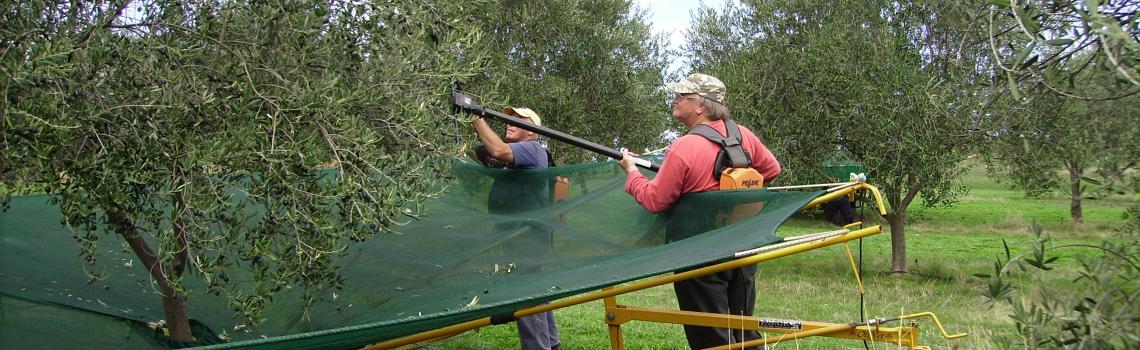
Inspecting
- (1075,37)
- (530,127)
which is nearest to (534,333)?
(530,127)

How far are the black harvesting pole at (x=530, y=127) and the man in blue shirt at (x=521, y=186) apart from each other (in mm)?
248

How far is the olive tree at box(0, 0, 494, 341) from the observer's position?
176 inches

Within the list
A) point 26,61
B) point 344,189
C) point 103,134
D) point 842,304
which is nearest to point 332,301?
point 344,189

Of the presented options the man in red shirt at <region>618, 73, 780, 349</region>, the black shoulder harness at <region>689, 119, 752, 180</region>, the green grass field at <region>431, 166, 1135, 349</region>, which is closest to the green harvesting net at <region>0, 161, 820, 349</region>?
the man in red shirt at <region>618, 73, 780, 349</region>

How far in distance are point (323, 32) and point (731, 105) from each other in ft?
42.9

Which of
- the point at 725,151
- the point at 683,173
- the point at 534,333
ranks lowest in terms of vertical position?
the point at 534,333

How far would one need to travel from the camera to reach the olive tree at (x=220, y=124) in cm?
446

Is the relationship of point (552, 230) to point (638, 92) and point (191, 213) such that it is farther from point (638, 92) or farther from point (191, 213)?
point (638, 92)

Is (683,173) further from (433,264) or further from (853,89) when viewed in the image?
(853,89)

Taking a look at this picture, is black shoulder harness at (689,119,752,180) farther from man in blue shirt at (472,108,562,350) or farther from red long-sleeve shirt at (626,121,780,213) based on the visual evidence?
man in blue shirt at (472,108,562,350)

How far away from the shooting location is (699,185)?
6.14 metres

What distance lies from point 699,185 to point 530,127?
1.40 meters

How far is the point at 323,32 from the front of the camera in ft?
17.2

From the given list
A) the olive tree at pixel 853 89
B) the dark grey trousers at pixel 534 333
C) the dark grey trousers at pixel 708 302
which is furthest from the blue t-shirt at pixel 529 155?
the olive tree at pixel 853 89
